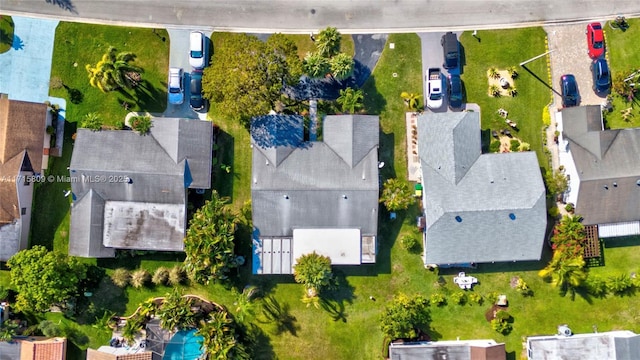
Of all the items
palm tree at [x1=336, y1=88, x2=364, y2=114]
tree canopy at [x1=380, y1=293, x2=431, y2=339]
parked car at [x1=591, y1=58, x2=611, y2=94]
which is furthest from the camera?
parked car at [x1=591, y1=58, x2=611, y2=94]

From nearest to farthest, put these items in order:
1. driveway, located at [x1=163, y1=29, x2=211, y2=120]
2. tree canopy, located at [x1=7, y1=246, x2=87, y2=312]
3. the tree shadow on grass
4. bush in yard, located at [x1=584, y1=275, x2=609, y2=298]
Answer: tree canopy, located at [x1=7, y1=246, x2=87, y2=312], bush in yard, located at [x1=584, y1=275, x2=609, y2=298], driveway, located at [x1=163, y1=29, x2=211, y2=120], the tree shadow on grass

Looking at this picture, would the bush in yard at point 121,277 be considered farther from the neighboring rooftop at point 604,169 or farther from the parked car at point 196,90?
the neighboring rooftop at point 604,169

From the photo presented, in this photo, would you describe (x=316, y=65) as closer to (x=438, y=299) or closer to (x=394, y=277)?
(x=394, y=277)


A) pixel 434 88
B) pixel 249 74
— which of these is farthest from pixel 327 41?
pixel 434 88

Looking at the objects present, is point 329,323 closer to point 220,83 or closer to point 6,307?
point 220,83

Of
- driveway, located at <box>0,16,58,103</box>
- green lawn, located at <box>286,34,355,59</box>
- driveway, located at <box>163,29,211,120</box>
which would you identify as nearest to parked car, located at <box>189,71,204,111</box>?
driveway, located at <box>163,29,211,120</box>

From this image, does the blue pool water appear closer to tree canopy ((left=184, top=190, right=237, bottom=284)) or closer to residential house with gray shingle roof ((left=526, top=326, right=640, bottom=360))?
tree canopy ((left=184, top=190, right=237, bottom=284))
